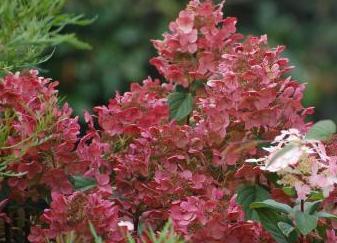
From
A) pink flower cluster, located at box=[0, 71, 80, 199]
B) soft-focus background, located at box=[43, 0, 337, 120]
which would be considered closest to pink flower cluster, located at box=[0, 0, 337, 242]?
pink flower cluster, located at box=[0, 71, 80, 199]

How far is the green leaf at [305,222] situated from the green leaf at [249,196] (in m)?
0.13

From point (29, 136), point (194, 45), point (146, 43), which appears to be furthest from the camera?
point (146, 43)

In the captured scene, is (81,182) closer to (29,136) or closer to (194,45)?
(29,136)

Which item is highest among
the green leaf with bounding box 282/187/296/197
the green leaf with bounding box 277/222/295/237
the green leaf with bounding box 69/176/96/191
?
the green leaf with bounding box 282/187/296/197

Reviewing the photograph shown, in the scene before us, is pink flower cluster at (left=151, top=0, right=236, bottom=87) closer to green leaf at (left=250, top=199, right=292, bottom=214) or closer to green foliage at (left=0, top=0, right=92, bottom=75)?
green foliage at (left=0, top=0, right=92, bottom=75)

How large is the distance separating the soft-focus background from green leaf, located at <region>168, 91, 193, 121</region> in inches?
138

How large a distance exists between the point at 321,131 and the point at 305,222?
304 millimetres

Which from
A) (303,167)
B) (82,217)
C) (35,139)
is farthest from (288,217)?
(35,139)

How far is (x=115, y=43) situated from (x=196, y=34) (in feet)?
12.8

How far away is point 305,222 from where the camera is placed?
1595 mm

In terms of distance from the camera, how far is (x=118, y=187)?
181cm

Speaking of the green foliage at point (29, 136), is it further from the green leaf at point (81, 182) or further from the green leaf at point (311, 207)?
the green leaf at point (311, 207)

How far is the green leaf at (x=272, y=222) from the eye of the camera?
1635mm

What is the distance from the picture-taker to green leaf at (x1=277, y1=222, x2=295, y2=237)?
165cm
